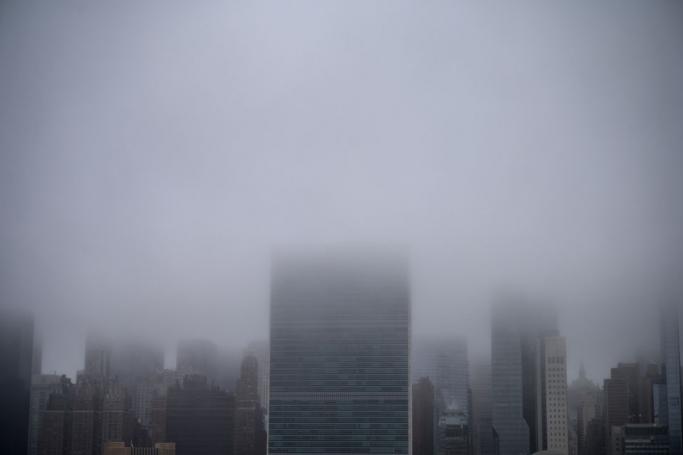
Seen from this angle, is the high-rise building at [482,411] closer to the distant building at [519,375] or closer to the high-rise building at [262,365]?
the distant building at [519,375]

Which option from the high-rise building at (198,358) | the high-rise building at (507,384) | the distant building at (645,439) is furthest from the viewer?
the high-rise building at (198,358)

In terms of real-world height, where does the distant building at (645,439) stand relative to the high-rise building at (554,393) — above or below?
below

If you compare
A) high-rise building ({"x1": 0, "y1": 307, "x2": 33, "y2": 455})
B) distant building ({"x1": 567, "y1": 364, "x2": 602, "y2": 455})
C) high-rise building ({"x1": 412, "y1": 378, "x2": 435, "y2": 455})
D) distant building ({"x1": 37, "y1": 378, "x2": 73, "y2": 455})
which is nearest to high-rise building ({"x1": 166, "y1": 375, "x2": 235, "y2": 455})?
distant building ({"x1": 37, "y1": 378, "x2": 73, "y2": 455})

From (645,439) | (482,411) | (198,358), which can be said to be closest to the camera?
(645,439)

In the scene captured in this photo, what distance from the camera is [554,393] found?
4051 millimetres

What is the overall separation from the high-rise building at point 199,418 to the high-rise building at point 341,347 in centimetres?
21

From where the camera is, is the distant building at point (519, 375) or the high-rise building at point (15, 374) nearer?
the distant building at point (519, 375)

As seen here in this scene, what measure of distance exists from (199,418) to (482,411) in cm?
130

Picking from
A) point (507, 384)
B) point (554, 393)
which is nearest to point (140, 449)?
point (507, 384)

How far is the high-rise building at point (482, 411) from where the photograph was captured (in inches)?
159

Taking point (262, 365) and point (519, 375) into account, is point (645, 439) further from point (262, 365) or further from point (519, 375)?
point (262, 365)

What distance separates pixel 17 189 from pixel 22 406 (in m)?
1.03

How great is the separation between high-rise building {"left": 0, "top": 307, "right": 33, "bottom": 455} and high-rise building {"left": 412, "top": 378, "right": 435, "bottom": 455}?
1.80m

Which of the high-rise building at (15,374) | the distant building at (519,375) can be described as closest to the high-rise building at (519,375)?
the distant building at (519,375)
